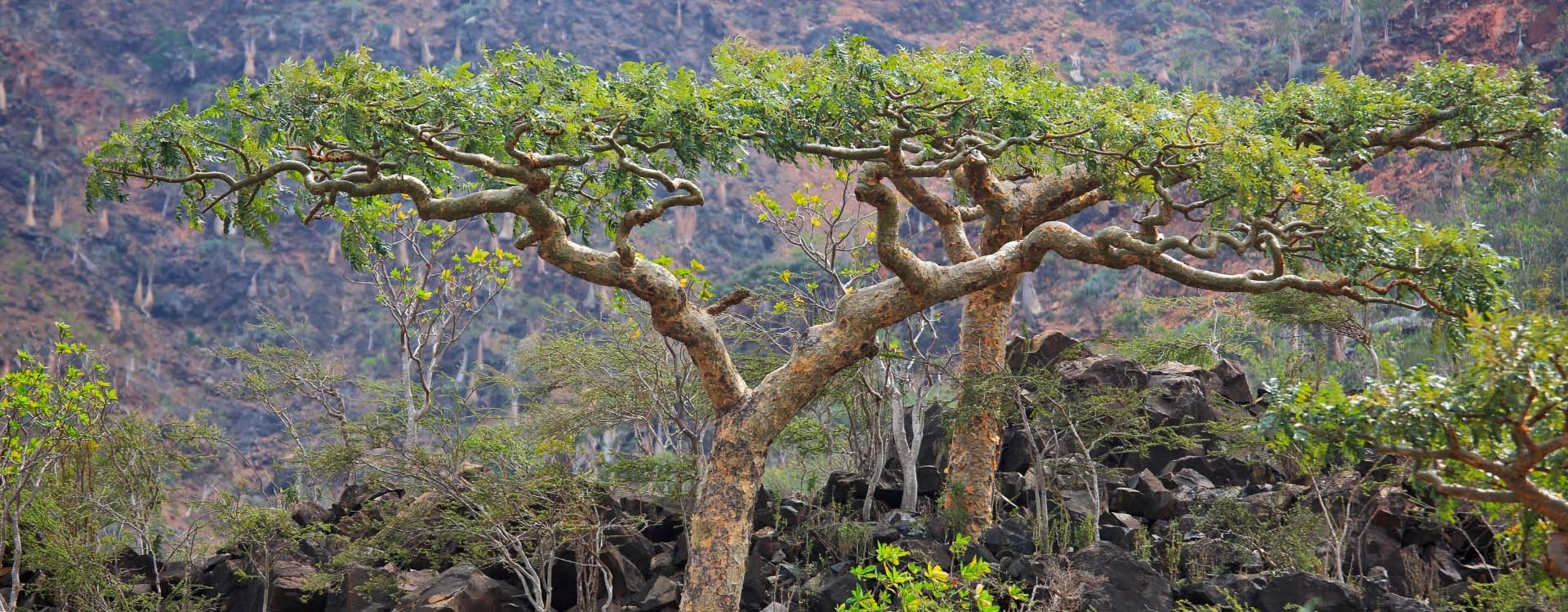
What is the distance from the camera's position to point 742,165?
7543 mm

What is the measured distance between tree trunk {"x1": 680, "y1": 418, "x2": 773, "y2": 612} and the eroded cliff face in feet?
88.1

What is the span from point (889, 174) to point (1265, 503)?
4086 millimetres

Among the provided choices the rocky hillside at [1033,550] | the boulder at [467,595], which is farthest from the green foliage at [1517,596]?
the boulder at [467,595]

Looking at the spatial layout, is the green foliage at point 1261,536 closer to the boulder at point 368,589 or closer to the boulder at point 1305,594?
the boulder at point 1305,594

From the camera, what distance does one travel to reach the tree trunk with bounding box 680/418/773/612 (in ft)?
23.4

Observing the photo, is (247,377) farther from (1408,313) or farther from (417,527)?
(1408,313)

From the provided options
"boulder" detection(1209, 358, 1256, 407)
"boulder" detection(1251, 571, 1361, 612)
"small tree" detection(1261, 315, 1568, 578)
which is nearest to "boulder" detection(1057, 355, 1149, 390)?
"boulder" detection(1209, 358, 1256, 407)

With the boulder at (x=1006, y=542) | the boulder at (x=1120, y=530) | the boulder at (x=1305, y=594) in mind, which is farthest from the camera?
the boulder at (x=1120, y=530)

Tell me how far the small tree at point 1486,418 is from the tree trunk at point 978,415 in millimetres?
4373

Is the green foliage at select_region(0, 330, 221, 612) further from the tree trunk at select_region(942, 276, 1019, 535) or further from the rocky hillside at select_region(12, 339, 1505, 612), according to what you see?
the tree trunk at select_region(942, 276, 1019, 535)

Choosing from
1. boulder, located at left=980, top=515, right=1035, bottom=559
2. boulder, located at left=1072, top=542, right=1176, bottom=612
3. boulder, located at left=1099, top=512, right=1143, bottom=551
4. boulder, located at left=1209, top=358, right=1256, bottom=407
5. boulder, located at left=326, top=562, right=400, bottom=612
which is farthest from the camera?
boulder, located at left=1209, top=358, right=1256, bottom=407

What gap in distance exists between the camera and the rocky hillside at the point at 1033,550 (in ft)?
26.8

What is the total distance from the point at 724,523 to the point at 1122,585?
103 inches

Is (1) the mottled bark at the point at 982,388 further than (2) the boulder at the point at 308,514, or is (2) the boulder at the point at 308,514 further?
(2) the boulder at the point at 308,514
